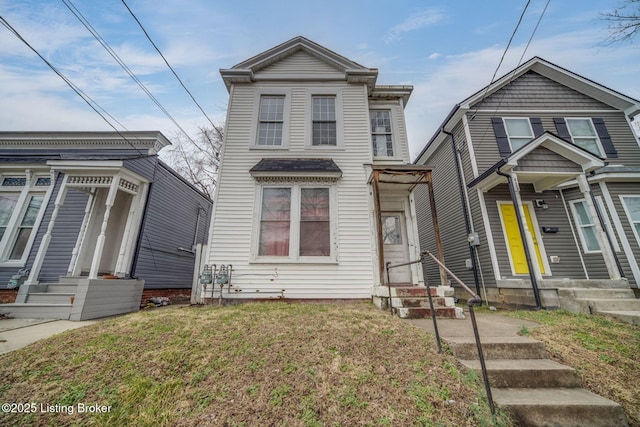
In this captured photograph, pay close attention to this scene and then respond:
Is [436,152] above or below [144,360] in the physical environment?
above

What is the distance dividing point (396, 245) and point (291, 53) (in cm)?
746

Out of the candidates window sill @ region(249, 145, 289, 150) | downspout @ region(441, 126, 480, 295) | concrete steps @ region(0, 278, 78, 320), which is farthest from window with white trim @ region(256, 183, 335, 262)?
downspout @ region(441, 126, 480, 295)

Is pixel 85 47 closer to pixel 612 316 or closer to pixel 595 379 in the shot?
pixel 595 379

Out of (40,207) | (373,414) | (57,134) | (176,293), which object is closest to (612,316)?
(373,414)

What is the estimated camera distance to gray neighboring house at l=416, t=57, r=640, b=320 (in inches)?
238

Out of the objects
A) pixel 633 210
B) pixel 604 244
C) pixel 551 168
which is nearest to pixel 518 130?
pixel 551 168

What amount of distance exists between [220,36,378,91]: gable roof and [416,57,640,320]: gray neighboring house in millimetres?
3921

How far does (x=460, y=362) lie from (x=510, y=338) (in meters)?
1.15

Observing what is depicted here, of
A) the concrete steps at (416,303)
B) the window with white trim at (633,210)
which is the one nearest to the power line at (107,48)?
the concrete steps at (416,303)

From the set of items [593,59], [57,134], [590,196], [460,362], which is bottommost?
[460,362]

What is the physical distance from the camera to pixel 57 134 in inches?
341

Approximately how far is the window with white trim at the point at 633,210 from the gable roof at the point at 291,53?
919 centimetres

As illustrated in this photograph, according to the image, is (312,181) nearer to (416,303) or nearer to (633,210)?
(416,303)

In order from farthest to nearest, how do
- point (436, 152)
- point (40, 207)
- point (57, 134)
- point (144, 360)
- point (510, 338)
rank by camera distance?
1. point (436, 152)
2. point (57, 134)
3. point (40, 207)
4. point (510, 338)
5. point (144, 360)
